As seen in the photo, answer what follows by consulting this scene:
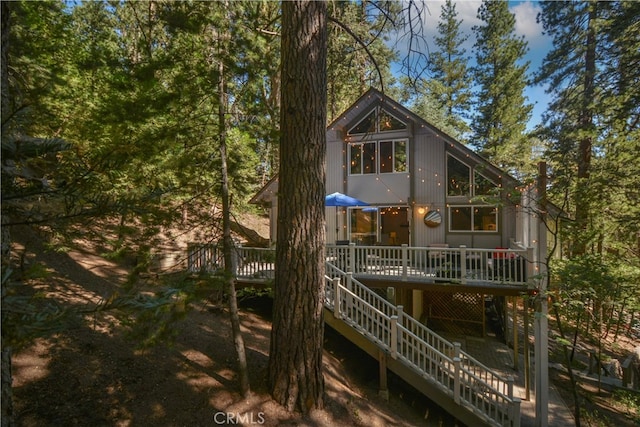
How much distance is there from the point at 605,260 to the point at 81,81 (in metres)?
15.4

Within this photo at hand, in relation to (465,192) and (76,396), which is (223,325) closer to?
(76,396)

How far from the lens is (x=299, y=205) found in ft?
13.9

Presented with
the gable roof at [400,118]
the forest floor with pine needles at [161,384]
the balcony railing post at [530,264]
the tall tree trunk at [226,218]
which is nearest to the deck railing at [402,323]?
the balcony railing post at [530,264]

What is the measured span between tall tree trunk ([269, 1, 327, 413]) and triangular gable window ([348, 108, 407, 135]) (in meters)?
6.64

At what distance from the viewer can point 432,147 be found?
10.5 m

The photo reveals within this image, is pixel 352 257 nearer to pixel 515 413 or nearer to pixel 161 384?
pixel 515 413

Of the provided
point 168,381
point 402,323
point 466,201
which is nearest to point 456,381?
point 402,323

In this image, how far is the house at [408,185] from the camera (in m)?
9.86

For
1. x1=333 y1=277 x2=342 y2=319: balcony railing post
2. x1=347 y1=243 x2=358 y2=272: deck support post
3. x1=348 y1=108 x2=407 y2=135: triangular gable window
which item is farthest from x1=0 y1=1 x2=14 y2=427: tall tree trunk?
x1=348 y1=108 x2=407 y2=135: triangular gable window

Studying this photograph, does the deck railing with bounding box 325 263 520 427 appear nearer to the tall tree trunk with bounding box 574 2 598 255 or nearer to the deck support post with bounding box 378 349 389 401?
the deck support post with bounding box 378 349 389 401

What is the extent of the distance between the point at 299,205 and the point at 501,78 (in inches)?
1054

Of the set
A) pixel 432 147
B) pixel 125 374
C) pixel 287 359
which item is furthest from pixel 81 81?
pixel 432 147

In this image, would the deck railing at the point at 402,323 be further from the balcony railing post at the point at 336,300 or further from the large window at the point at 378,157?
the large window at the point at 378,157

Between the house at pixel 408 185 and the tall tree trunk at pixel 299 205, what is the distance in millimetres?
5719
